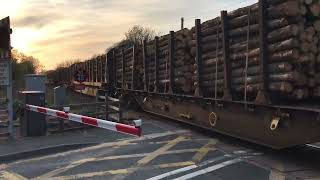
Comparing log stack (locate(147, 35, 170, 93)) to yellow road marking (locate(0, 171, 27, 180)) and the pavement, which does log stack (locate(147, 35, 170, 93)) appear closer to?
the pavement

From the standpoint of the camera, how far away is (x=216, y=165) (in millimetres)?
9820

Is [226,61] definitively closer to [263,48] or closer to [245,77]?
[245,77]

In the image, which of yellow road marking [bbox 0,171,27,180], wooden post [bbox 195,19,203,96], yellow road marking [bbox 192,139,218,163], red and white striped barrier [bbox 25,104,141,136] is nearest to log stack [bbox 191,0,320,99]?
yellow road marking [bbox 192,139,218,163]

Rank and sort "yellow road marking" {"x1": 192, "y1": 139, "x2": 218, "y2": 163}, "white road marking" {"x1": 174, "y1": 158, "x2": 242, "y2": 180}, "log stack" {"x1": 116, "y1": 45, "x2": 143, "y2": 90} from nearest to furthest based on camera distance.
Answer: "white road marking" {"x1": 174, "y1": 158, "x2": 242, "y2": 180}
"yellow road marking" {"x1": 192, "y1": 139, "x2": 218, "y2": 163}
"log stack" {"x1": 116, "y1": 45, "x2": 143, "y2": 90}

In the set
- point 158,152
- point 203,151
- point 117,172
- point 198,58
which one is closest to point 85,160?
point 117,172

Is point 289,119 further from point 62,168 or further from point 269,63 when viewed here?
point 62,168

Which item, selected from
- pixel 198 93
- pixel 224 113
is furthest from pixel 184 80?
pixel 224 113

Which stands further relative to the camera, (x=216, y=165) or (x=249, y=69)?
(x=249, y=69)

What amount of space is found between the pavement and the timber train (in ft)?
1.39

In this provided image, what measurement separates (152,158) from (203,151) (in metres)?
1.26

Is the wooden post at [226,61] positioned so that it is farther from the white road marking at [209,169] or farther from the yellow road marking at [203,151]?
the white road marking at [209,169]

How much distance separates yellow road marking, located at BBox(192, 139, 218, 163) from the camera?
10523mm

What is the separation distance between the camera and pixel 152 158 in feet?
34.8

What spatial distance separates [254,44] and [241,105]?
131 cm
